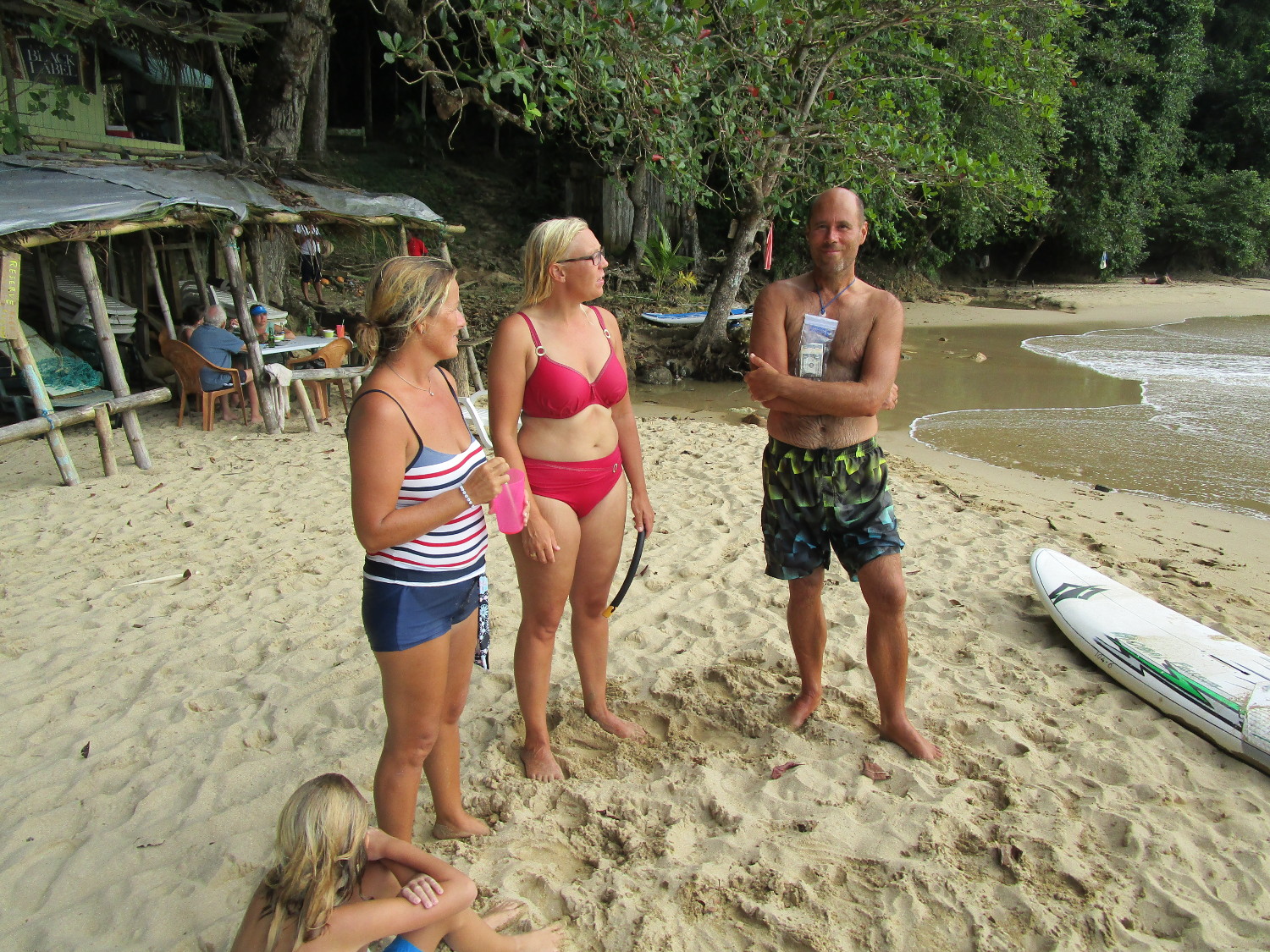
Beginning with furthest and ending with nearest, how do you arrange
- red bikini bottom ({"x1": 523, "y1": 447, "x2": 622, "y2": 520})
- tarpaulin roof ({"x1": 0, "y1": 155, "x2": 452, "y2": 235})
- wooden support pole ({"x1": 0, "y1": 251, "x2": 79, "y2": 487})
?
tarpaulin roof ({"x1": 0, "y1": 155, "x2": 452, "y2": 235}), wooden support pole ({"x1": 0, "y1": 251, "x2": 79, "y2": 487}), red bikini bottom ({"x1": 523, "y1": 447, "x2": 622, "y2": 520})

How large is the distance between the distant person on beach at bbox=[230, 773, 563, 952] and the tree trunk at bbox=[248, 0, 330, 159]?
36.5 ft

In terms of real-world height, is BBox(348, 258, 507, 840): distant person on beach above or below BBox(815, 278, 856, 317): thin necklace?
below

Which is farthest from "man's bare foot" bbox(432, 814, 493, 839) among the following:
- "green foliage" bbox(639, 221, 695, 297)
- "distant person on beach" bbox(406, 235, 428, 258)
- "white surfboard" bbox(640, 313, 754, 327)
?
"green foliage" bbox(639, 221, 695, 297)

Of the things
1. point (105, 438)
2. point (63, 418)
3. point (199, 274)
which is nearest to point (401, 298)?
point (63, 418)

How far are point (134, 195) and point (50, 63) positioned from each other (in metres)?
4.43

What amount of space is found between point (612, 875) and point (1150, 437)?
30.4ft

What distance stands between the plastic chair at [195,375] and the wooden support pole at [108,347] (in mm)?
759

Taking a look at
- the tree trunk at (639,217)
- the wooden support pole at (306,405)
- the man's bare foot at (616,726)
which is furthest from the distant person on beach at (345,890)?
the tree trunk at (639,217)

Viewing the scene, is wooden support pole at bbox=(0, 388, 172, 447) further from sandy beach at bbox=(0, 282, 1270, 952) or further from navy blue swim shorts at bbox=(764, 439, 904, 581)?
navy blue swim shorts at bbox=(764, 439, 904, 581)

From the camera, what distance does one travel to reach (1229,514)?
6816mm

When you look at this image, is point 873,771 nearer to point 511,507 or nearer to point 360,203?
point 511,507

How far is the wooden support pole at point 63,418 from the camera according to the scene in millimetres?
6062

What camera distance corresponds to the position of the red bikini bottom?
2.65 meters

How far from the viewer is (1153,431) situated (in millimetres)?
9742
